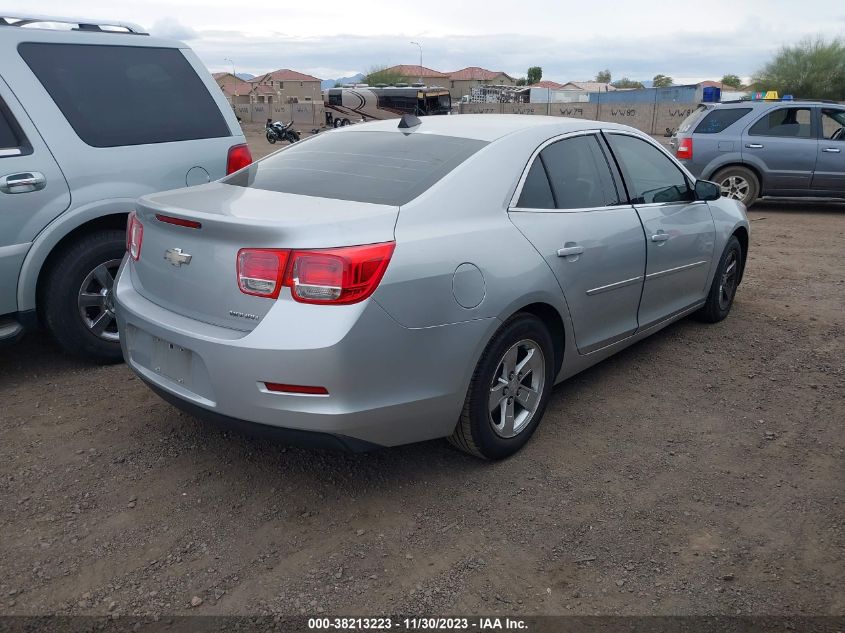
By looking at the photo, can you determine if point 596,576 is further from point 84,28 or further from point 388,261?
point 84,28

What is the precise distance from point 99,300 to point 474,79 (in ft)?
406

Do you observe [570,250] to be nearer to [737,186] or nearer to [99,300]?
[99,300]

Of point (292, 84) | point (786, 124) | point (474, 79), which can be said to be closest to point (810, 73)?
point (786, 124)

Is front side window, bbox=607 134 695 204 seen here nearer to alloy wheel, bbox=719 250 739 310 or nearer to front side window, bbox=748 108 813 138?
alloy wheel, bbox=719 250 739 310

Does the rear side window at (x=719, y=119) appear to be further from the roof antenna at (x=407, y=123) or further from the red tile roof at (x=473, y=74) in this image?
the red tile roof at (x=473, y=74)

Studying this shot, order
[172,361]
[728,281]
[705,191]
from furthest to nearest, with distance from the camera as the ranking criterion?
1. [728,281]
2. [705,191]
3. [172,361]

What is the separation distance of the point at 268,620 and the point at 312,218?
1.48 m

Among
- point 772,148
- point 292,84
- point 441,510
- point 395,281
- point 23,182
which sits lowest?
point 441,510

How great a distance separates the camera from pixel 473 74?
125188 mm

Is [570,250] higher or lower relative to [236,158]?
lower

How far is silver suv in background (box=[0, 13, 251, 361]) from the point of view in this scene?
4.21 m

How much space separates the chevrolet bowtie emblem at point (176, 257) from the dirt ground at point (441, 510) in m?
1.01

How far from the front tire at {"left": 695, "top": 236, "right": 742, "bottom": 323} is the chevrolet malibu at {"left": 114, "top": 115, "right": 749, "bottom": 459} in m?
1.39

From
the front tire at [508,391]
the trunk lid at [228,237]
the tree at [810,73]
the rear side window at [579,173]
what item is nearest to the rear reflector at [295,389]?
the trunk lid at [228,237]
